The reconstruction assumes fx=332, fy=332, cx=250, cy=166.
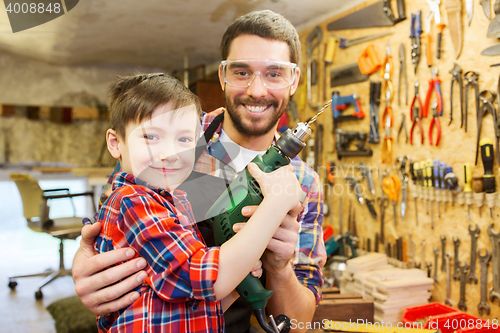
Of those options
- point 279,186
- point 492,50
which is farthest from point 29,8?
point 492,50

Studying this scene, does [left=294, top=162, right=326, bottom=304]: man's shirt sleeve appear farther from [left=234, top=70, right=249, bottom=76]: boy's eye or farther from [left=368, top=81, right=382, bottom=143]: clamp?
[left=368, top=81, right=382, bottom=143]: clamp

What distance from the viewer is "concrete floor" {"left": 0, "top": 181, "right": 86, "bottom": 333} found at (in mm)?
1314

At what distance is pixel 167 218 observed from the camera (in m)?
0.61

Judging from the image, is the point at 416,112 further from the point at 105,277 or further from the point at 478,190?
the point at 105,277

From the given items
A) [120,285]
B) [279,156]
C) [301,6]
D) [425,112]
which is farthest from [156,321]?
[425,112]

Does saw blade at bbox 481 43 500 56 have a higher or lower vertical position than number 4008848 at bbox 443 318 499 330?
higher

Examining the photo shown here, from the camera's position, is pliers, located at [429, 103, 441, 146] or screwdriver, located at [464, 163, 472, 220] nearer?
screwdriver, located at [464, 163, 472, 220]

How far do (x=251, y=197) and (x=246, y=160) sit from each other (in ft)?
1.39

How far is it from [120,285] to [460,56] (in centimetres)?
196

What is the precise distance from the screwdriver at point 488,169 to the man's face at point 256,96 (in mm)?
1201

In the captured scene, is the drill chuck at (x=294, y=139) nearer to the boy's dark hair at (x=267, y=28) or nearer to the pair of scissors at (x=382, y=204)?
the boy's dark hair at (x=267, y=28)

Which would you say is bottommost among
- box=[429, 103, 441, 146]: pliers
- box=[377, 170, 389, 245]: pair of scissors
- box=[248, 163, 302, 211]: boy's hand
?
box=[377, 170, 389, 245]: pair of scissors

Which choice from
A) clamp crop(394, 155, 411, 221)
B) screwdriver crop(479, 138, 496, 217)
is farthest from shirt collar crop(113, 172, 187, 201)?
clamp crop(394, 155, 411, 221)

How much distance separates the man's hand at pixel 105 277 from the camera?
630mm
